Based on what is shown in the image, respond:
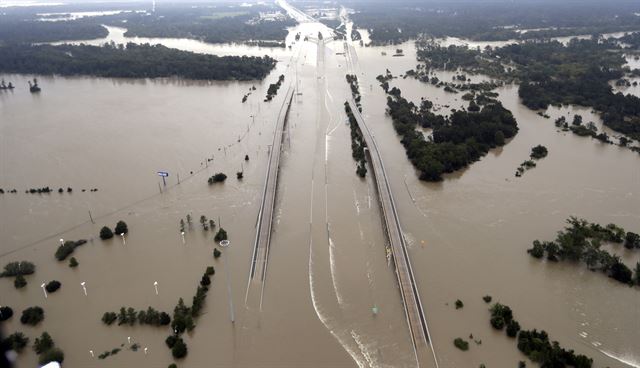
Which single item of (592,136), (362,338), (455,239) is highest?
(592,136)

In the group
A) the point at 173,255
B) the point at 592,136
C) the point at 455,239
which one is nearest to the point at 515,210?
the point at 455,239

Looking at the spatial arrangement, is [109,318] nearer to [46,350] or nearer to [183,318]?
[46,350]

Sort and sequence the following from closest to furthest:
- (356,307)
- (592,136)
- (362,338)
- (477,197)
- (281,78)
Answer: (362,338) → (356,307) → (477,197) → (592,136) → (281,78)

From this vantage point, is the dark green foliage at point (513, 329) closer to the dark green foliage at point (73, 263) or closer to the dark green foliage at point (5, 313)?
the dark green foliage at point (73, 263)

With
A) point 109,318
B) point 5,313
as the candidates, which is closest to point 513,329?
point 109,318

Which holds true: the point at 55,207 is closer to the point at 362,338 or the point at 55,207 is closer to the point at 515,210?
the point at 362,338

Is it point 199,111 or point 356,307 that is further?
point 199,111

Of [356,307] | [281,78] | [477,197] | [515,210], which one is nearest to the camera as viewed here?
[356,307]
